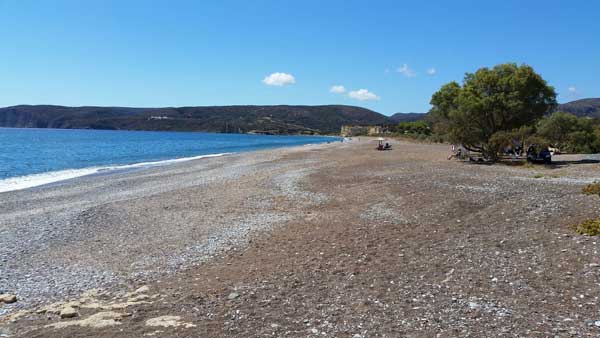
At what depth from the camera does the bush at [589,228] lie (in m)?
9.73

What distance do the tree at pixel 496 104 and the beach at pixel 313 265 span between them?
46.9 feet

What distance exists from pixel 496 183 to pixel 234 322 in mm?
15133

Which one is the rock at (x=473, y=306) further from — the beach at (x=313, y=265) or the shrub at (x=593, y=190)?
the shrub at (x=593, y=190)

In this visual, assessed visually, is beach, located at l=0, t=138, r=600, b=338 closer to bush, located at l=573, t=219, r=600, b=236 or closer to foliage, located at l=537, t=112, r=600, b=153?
bush, located at l=573, t=219, r=600, b=236

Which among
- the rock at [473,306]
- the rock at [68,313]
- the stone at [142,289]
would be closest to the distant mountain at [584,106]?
the rock at [473,306]

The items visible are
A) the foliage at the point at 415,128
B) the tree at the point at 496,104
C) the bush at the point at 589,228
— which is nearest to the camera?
the bush at the point at 589,228

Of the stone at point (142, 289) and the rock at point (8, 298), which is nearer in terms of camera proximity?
the rock at point (8, 298)

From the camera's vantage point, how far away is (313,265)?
30.3 ft

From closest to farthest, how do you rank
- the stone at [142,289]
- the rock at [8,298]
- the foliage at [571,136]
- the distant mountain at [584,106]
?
the rock at [8,298] < the stone at [142,289] < the foliage at [571,136] < the distant mountain at [584,106]

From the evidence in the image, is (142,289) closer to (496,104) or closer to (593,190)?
(593,190)

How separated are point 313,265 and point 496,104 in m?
26.8

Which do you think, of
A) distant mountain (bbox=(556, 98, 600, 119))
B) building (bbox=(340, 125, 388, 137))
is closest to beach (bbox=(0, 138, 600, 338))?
building (bbox=(340, 125, 388, 137))

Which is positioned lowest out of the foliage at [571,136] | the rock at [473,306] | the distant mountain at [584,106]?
the rock at [473,306]

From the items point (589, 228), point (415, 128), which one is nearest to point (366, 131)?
point (415, 128)
